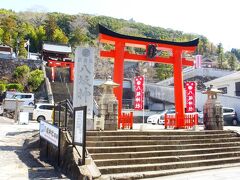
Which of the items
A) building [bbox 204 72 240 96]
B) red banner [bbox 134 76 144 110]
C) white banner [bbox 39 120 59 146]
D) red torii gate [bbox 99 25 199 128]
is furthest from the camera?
building [bbox 204 72 240 96]

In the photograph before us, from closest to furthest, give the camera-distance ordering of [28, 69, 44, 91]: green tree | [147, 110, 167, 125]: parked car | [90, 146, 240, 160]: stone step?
[90, 146, 240, 160]: stone step
[147, 110, 167, 125]: parked car
[28, 69, 44, 91]: green tree

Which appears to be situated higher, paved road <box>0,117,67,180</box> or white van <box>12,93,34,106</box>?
white van <box>12,93,34,106</box>

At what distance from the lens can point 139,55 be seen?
16.5 m

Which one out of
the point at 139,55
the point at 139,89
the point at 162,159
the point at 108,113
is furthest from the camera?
the point at 139,89

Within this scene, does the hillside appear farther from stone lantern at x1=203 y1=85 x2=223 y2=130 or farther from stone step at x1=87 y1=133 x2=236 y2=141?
stone step at x1=87 y1=133 x2=236 y2=141

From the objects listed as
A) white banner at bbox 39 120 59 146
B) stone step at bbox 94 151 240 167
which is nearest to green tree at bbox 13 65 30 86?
white banner at bbox 39 120 59 146

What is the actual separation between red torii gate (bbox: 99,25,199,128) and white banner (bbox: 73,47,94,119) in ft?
7.03

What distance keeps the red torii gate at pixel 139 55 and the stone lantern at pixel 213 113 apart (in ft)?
4.36

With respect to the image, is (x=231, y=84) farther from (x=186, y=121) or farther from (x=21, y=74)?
(x=21, y=74)

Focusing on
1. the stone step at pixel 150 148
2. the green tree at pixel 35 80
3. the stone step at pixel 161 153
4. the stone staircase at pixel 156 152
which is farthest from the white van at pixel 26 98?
the stone step at pixel 161 153

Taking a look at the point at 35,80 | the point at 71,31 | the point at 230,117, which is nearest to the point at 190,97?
the point at 230,117

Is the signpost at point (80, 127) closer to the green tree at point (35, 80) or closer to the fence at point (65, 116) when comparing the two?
the fence at point (65, 116)

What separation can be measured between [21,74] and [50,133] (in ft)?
98.0

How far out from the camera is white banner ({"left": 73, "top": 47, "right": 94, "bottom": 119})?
41.5 ft
